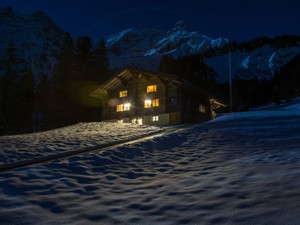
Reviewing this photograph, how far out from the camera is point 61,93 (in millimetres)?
54469

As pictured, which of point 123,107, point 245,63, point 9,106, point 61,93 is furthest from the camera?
point 245,63

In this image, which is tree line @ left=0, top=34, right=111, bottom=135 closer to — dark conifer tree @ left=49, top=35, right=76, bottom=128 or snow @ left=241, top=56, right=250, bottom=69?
dark conifer tree @ left=49, top=35, right=76, bottom=128

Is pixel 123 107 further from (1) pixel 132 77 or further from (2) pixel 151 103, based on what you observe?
(2) pixel 151 103

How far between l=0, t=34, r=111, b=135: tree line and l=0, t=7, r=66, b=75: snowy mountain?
8729cm

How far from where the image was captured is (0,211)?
17.2 feet

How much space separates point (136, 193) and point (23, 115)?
4865cm

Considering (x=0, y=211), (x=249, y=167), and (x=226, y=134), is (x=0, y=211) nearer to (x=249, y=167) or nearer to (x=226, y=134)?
(x=249, y=167)

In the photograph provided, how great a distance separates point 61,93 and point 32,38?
140561 mm

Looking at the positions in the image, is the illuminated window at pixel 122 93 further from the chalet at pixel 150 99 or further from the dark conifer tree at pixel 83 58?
the dark conifer tree at pixel 83 58

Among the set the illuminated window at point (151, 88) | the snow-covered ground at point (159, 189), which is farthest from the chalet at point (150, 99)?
the snow-covered ground at point (159, 189)

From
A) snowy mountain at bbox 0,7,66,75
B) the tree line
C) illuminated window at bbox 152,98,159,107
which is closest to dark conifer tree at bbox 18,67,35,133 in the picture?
the tree line

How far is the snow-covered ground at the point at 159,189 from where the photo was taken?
472 cm

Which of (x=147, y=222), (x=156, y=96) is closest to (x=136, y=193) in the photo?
(x=147, y=222)

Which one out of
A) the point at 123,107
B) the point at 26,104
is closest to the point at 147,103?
the point at 123,107
